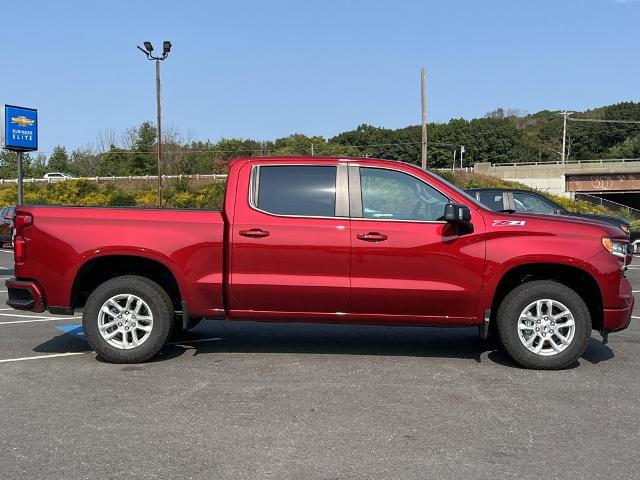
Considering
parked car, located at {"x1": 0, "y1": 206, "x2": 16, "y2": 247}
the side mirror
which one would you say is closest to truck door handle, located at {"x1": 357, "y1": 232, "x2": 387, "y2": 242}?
the side mirror

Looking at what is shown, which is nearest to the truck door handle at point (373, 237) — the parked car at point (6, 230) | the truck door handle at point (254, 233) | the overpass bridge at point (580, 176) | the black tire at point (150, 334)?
the truck door handle at point (254, 233)

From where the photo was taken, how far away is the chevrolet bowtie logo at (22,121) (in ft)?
65.5

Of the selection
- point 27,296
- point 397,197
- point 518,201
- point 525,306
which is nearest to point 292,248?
point 397,197

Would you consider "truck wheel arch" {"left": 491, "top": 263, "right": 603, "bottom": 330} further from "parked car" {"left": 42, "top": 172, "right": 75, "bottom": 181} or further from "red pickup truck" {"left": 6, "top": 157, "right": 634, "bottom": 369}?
"parked car" {"left": 42, "top": 172, "right": 75, "bottom": 181}

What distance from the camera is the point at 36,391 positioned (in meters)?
5.10

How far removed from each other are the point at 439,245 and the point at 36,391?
3.57 m

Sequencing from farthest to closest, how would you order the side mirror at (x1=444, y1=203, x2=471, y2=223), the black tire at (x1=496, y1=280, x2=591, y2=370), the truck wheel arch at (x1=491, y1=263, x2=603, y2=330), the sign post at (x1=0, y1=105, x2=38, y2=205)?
the sign post at (x1=0, y1=105, x2=38, y2=205), the truck wheel arch at (x1=491, y1=263, x2=603, y2=330), the black tire at (x1=496, y1=280, x2=591, y2=370), the side mirror at (x1=444, y1=203, x2=471, y2=223)

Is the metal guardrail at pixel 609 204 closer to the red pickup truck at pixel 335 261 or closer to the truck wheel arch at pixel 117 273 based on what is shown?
the red pickup truck at pixel 335 261

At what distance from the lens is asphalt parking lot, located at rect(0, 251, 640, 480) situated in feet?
12.0

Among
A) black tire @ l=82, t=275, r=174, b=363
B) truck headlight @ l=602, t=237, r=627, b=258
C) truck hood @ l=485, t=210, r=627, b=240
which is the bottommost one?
black tire @ l=82, t=275, r=174, b=363

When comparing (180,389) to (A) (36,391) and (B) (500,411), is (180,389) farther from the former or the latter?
(B) (500,411)

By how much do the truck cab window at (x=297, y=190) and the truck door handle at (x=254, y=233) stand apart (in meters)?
0.22

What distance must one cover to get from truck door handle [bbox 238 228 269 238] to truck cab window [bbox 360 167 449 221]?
92 cm

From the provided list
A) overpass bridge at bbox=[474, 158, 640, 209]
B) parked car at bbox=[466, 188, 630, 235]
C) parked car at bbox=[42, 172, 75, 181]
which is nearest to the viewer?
parked car at bbox=[466, 188, 630, 235]
